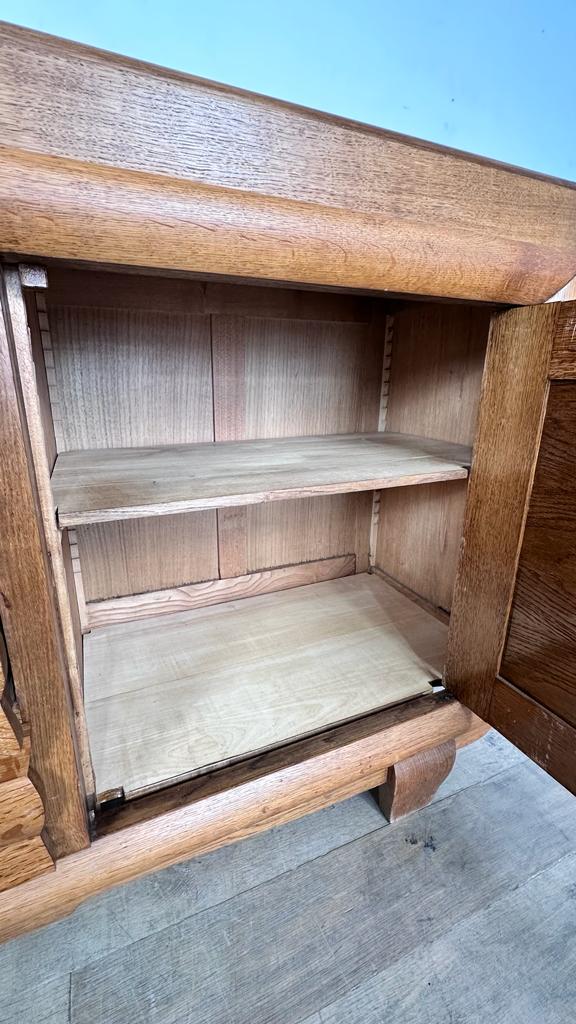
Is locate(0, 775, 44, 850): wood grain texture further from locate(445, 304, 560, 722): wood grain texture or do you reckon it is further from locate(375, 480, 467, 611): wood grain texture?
locate(375, 480, 467, 611): wood grain texture

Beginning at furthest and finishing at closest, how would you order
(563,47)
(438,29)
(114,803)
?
(563,47) < (438,29) < (114,803)

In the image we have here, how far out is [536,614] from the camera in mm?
628

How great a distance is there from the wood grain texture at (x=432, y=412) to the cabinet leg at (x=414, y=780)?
34 centimetres

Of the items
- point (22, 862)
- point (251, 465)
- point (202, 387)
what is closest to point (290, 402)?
point (202, 387)

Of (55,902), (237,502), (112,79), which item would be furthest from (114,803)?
(112,79)

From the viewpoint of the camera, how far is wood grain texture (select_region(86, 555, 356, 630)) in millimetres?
1013

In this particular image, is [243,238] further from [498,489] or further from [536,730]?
[536,730]

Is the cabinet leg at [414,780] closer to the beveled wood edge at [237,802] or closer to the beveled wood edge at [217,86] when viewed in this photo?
the beveled wood edge at [237,802]

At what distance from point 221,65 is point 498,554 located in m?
0.88

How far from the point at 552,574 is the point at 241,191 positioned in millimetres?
558

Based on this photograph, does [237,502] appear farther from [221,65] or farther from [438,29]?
[438,29]

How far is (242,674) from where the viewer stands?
90 centimetres

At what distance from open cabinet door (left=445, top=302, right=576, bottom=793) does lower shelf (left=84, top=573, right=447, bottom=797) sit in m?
0.21

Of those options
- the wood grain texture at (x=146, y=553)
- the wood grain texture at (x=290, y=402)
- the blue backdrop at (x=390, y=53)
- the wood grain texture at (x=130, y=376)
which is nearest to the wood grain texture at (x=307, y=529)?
the wood grain texture at (x=290, y=402)
